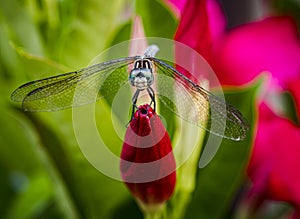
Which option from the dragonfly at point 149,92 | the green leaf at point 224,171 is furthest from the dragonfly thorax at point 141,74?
the green leaf at point 224,171

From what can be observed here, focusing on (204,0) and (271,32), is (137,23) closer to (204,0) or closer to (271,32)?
(204,0)

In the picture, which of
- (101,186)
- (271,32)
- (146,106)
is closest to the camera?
(146,106)

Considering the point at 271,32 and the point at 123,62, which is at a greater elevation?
the point at 271,32

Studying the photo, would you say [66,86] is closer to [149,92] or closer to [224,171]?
[149,92]

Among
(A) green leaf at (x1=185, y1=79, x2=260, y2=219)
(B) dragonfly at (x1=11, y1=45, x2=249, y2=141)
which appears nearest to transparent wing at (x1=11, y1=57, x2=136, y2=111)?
(B) dragonfly at (x1=11, y1=45, x2=249, y2=141)

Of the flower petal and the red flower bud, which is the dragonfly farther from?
the flower petal

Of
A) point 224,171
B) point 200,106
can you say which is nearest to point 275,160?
point 224,171

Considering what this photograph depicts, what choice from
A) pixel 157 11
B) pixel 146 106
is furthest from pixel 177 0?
pixel 146 106
